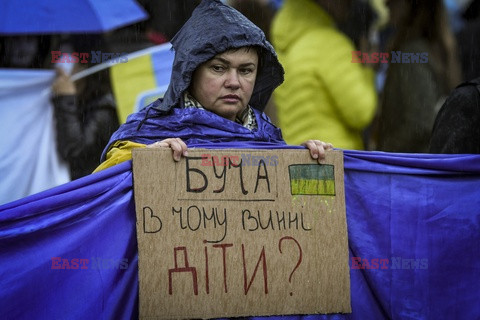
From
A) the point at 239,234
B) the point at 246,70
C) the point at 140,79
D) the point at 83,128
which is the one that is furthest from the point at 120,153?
the point at 140,79

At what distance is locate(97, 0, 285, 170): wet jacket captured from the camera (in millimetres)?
4020

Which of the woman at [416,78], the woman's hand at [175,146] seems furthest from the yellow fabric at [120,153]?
the woman at [416,78]

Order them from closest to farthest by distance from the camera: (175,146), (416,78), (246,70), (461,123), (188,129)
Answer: (175,146) → (188,129) → (246,70) → (461,123) → (416,78)

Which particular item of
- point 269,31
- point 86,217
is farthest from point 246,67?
point 269,31

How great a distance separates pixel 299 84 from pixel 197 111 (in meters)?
2.03

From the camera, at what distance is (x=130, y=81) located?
6984 mm

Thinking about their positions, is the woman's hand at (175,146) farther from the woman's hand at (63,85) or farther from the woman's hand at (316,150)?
the woman's hand at (63,85)

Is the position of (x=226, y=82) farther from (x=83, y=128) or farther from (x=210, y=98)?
(x=83, y=128)

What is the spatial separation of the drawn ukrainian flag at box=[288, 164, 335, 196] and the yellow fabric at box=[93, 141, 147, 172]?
633 millimetres

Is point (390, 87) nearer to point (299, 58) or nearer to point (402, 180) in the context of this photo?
point (299, 58)

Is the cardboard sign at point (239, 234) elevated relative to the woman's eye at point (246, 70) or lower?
lower

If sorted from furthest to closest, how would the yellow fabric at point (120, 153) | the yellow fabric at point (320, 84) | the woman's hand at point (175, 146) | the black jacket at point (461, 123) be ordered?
the yellow fabric at point (320, 84) < the black jacket at point (461, 123) < the yellow fabric at point (120, 153) < the woman's hand at point (175, 146)

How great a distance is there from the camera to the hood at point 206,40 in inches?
161

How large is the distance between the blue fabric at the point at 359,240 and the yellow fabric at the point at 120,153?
0.34 ft
